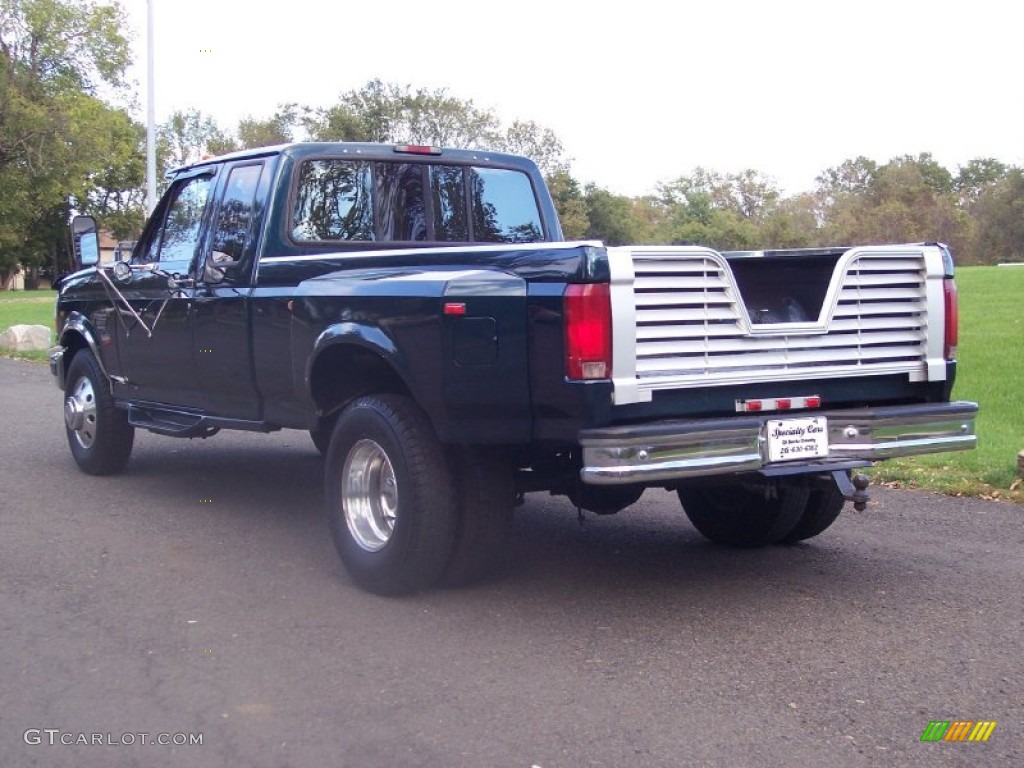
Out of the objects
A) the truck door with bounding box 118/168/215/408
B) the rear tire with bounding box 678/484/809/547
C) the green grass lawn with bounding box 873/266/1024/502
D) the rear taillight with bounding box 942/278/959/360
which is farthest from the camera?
the green grass lawn with bounding box 873/266/1024/502

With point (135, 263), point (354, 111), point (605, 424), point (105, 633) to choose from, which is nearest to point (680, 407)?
point (605, 424)

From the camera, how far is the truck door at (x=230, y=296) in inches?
267

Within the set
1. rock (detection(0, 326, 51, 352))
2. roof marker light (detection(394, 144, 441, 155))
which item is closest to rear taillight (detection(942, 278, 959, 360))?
roof marker light (detection(394, 144, 441, 155))

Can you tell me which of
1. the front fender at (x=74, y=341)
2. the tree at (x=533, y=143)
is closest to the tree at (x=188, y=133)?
the tree at (x=533, y=143)

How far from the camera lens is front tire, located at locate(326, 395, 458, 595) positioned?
5402 millimetres

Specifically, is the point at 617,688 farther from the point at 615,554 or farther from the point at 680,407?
the point at 615,554

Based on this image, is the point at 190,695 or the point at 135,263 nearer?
the point at 190,695

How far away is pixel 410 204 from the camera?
719 cm

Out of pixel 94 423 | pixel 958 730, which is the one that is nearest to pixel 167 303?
pixel 94 423

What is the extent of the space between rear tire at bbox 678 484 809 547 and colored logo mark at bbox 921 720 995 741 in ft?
6.86

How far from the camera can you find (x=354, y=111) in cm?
4850

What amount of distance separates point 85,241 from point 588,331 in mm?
4930

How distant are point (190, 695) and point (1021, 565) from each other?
4.15 meters

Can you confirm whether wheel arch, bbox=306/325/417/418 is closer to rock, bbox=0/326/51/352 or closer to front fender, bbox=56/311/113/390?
front fender, bbox=56/311/113/390
